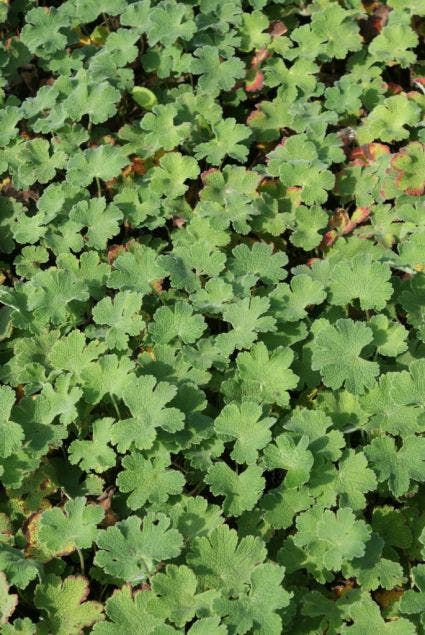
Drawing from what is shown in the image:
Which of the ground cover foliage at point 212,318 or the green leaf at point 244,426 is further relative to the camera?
the green leaf at point 244,426

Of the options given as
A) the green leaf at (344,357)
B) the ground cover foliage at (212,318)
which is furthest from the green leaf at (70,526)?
the green leaf at (344,357)

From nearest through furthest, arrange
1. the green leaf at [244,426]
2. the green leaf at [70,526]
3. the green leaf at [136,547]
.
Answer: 1. the green leaf at [136,547]
2. the green leaf at [70,526]
3. the green leaf at [244,426]

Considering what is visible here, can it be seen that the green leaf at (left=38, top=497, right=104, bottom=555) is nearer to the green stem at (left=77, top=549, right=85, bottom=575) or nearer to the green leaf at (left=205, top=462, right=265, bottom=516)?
the green stem at (left=77, top=549, right=85, bottom=575)

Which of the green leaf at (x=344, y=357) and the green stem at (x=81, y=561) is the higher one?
the green leaf at (x=344, y=357)

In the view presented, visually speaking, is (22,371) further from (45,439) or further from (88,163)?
(88,163)

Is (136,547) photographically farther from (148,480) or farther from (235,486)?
(235,486)

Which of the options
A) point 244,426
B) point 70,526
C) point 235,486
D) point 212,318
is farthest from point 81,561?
point 212,318

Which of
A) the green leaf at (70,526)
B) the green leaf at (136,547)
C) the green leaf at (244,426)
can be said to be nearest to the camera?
the green leaf at (136,547)

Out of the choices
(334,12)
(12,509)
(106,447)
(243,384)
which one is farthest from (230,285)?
(334,12)

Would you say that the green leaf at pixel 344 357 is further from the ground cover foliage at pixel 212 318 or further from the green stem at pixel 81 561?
the green stem at pixel 81 561
